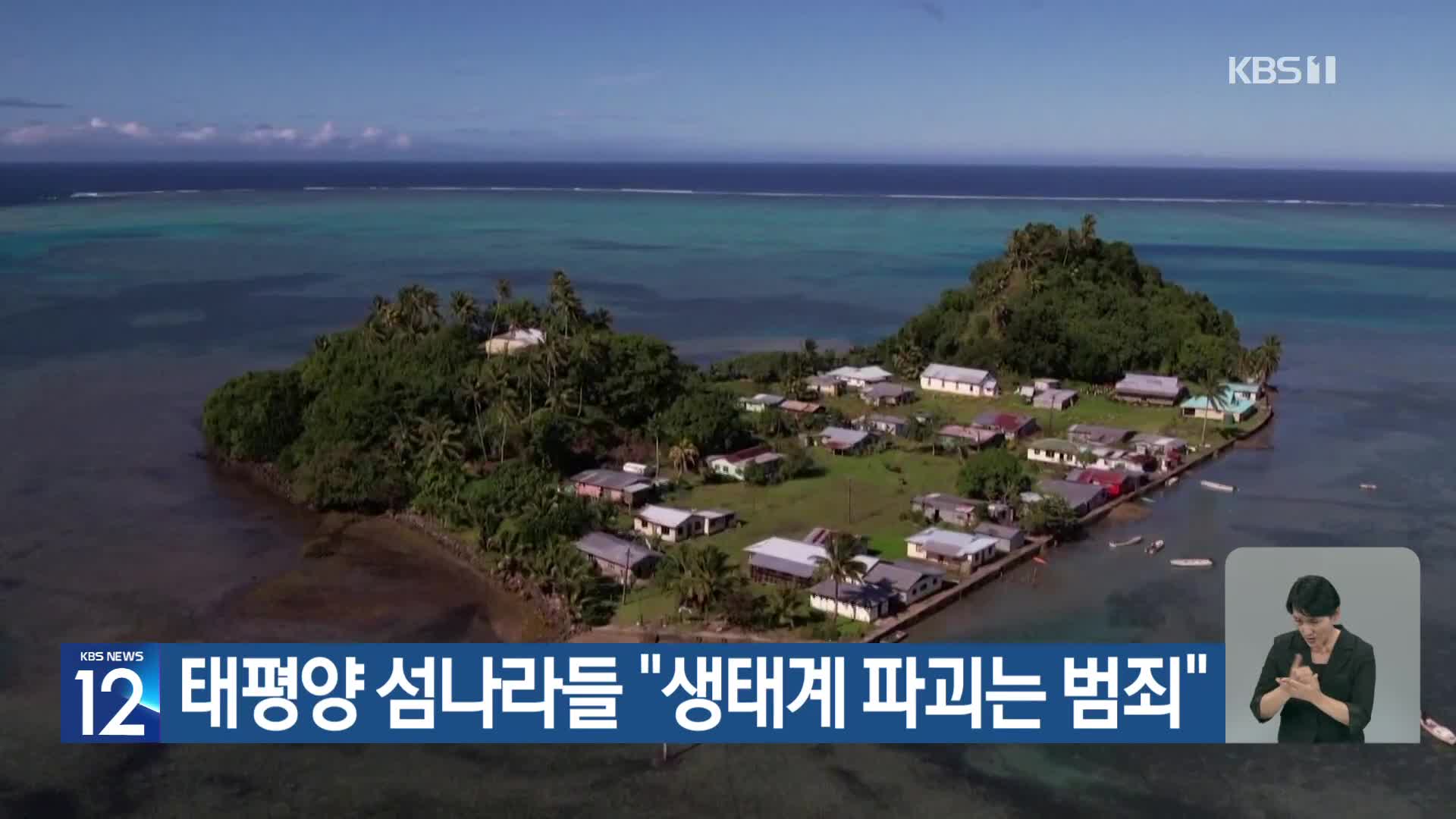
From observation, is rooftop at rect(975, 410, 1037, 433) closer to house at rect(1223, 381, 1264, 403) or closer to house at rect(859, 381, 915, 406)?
house at rect(859, 381, 915, 406)

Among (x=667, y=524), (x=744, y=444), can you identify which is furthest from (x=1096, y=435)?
(x=667, y=524)

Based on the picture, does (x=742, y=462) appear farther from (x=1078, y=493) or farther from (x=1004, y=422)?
(x=1004, y=422)

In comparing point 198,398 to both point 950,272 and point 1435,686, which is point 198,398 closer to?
point 1435,686

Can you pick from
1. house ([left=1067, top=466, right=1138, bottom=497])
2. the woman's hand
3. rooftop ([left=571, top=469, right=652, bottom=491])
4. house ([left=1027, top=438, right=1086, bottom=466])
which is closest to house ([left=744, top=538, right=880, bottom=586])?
rooftop ([left=571, top=469, right=652, bottom=491])

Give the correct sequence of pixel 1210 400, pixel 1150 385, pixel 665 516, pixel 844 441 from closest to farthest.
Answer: pixel 665 516
pixel 844 441
pixel 1210 400
pixel 1150 385

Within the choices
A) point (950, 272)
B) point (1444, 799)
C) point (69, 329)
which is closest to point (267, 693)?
point (1444, 799)

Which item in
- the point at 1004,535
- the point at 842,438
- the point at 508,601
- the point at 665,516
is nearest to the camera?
the point at 508,601
